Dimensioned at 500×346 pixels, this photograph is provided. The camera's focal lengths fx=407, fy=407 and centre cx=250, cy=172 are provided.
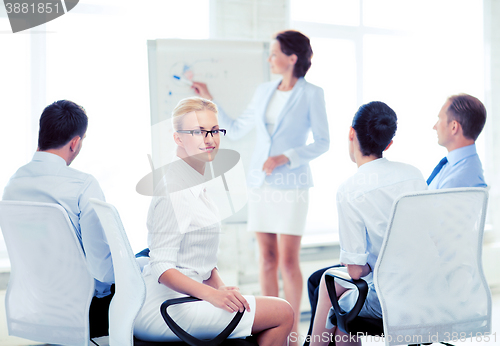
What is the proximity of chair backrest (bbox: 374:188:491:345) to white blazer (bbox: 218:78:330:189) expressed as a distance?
1.21 metres

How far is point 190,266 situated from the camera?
136cm

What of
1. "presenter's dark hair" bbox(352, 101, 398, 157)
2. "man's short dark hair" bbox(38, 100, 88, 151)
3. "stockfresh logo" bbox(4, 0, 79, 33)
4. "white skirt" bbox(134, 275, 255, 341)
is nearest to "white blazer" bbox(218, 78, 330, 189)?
"presenter's dark hair" bbox(352, 101, 398, 157)

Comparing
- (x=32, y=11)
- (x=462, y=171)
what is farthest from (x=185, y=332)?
(x=32, y=11)

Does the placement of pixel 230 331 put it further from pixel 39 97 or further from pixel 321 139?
pixel 39 97

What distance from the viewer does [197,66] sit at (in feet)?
9.25

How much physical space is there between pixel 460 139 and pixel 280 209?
1.11 m

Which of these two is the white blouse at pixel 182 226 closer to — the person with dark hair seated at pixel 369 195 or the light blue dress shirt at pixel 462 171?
the person with dark hair seated at pixel 369 195

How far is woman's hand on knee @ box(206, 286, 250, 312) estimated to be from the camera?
1.22 metres

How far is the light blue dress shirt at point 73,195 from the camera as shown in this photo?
1.49 metres

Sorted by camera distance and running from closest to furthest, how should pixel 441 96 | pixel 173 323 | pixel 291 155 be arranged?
pixel 173 323 < pixel 291 155 < pixel 441 96

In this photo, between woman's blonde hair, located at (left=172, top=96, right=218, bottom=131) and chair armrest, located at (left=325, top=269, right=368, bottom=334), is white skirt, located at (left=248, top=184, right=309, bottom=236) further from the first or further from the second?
woman's blonde hair, located at (left=172, top=96, right=218, bottom=131)

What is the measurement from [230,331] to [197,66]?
2.02m

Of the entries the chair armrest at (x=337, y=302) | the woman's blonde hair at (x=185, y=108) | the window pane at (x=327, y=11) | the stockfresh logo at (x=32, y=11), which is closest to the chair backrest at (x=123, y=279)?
the woman's blonde hair at (x=185, y=108)

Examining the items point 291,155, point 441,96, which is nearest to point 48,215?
point 291,155
